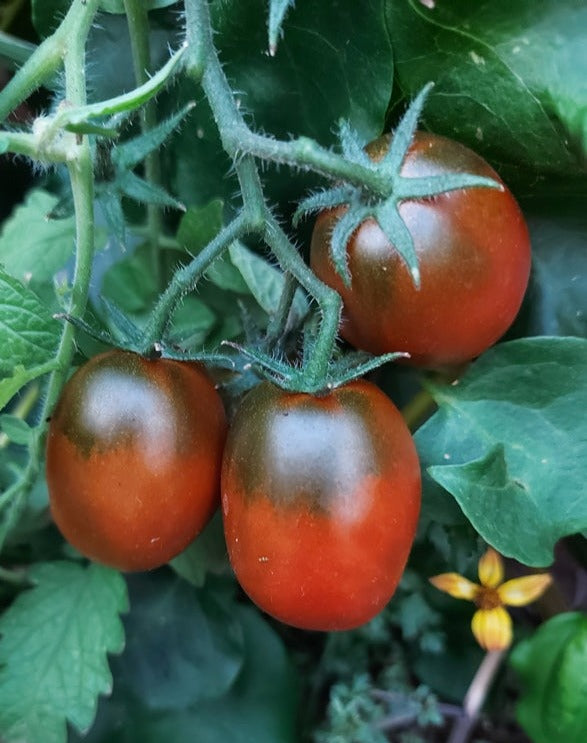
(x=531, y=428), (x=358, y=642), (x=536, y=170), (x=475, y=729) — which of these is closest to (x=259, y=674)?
(x=358, y=642)

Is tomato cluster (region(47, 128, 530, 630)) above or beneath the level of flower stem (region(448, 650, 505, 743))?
above

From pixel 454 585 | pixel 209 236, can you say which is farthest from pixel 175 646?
pixel 209 236

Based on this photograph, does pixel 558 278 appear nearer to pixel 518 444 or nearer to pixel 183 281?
pixel 518 444

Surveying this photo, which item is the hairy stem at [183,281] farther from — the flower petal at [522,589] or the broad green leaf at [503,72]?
the flower petal at [522,589]

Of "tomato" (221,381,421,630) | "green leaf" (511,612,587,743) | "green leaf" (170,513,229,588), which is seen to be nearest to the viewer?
"tomato" (221,381,421,630)

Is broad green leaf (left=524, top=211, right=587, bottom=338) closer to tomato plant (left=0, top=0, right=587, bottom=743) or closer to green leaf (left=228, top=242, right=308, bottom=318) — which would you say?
tomato plant (left=0, top=0, right=587, bottom=743)

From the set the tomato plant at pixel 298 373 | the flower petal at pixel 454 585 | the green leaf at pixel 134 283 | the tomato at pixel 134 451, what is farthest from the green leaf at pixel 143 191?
the flower petal at pixel 454 585

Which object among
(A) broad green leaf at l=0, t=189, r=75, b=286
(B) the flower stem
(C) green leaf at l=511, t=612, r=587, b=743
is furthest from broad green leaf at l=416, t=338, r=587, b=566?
(A) broad green leaf at l=0, t=189, r=75, b=286
